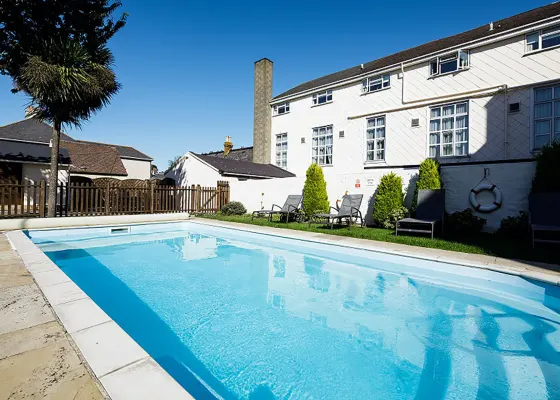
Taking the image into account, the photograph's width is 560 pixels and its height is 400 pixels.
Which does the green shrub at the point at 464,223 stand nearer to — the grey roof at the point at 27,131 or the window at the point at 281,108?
the window at the point at 281,108

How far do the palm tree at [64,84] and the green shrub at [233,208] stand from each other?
24.6ft

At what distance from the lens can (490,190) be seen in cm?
920

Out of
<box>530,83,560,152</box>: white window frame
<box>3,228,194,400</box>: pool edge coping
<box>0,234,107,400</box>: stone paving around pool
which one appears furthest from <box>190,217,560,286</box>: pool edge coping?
<box>530,83,560,152</box>: white window frame

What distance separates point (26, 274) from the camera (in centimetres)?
409

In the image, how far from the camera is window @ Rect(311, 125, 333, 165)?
18.7 metres

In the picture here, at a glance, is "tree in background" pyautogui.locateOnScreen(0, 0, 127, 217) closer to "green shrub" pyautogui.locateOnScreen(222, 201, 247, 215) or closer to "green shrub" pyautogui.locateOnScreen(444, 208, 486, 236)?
"green shrub" pyautogui.locateOnScreen(222, 201, 247, 215)

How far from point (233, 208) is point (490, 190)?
1169 centimetres

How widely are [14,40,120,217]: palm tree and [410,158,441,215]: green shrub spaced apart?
42.8 ft

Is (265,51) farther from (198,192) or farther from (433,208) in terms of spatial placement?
(433,208)

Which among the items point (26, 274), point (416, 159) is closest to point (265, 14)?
point (416, 159)

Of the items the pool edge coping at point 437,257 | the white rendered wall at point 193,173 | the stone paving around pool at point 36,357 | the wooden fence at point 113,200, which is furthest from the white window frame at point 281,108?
the stone paving around pool at point 36,357

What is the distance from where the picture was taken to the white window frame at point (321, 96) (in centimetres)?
1889

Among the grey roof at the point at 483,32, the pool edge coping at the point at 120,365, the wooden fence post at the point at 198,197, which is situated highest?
the grey roof at the point at 483,32

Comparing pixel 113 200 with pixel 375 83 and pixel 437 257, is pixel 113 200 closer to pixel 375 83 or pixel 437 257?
pixel 437 257
